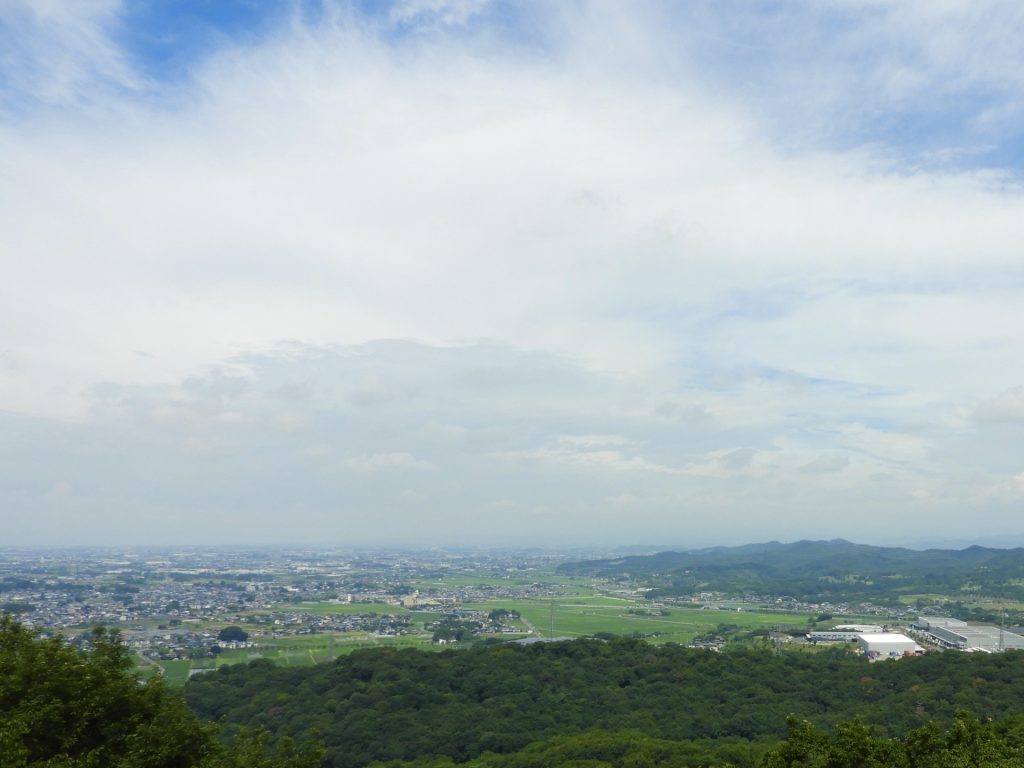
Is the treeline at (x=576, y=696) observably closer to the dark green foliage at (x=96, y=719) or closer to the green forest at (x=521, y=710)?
the green forest at (x=521, y=710)

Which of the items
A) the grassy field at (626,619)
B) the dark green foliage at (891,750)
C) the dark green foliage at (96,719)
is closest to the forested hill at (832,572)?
the grassy field at (626,619)

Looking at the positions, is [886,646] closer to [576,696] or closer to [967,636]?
[967,636]

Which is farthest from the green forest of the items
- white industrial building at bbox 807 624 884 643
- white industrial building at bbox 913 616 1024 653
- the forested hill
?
the forested hill

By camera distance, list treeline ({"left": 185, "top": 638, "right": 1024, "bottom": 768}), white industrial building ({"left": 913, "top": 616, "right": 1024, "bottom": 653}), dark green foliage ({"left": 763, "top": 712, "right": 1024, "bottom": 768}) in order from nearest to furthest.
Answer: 1. dark green foliage ({"left": 763, "top": 712, "right": 1024, "bottom": 768})
2. treeline ({"left": 185, "top": 638, "right": 1024, "bottom": 768})
3. white industrial building ({"left": 913, "top": 616, "right": 1024, "bottom": 653})

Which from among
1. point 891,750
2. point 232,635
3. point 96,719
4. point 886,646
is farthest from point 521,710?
point 232,635

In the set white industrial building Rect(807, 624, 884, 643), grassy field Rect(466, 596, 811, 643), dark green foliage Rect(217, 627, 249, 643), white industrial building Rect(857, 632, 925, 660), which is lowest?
grassy field Rect(466, 596, 811, 643)

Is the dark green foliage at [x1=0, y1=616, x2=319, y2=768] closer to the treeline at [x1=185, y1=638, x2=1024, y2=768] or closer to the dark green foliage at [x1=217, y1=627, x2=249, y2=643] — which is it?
the treeline at [x1=185, y1=638, x2=1024, y2=768]
